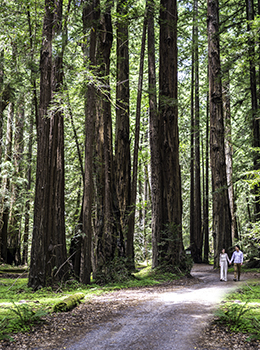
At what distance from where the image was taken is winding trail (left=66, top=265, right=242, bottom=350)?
5.10 metres

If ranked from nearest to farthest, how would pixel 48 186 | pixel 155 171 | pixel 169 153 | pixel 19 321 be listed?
pixel 19 321, pixel 48 186, pixel 169 153, pixel 155 171

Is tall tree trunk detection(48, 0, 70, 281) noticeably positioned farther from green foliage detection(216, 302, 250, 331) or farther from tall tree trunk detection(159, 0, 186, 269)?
green foliage detection(216, 302, 250, 331)

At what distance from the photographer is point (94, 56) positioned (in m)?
11.3

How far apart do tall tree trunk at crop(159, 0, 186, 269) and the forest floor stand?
5.85m

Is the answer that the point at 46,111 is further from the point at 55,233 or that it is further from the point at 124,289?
the point at 124,289

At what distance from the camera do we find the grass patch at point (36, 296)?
19.4 ft

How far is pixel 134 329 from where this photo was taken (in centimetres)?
584

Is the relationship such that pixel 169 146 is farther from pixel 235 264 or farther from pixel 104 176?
pixel 235 264

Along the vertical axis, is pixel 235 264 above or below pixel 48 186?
below

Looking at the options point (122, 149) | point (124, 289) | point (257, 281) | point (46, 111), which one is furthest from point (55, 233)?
point (257, 281)

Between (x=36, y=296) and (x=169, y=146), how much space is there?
8.51 meters

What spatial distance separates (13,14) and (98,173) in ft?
20.3

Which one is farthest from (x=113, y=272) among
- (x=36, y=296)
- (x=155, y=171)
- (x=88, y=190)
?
(x=155, y=171)

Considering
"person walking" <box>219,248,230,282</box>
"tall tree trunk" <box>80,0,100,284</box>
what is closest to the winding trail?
"tall tree trunk" <box>80,0,100,284</box>
